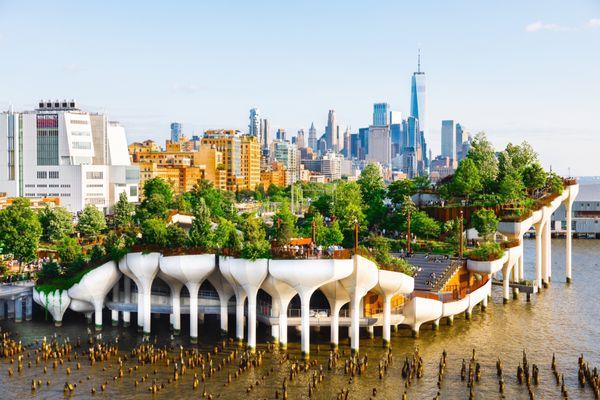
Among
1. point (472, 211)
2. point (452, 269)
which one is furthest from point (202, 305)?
point (472, 211)

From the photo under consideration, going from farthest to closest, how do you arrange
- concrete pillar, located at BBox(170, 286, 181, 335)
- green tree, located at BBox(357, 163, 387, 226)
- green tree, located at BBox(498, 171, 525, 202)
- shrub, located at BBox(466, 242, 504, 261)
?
green tree, located at BBox(357, 163, 387, 226)
green tree, located at BBox(498, 171, 525, 202)
shrub, located at BBox(466, 242, 504, 261)
concrete pillar, located at BBox(170, 286, 181, 335)

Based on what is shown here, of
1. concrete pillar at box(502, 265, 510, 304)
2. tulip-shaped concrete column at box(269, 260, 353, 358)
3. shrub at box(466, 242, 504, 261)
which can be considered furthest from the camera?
concrete pillar at box(502, 265, 510, 304)

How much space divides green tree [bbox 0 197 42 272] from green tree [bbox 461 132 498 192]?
62.9 meters

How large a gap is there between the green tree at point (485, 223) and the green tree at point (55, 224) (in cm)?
5863

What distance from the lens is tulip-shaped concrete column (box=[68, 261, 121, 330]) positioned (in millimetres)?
70250

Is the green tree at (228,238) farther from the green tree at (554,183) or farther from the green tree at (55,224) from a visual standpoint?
the green tree at (554,183)

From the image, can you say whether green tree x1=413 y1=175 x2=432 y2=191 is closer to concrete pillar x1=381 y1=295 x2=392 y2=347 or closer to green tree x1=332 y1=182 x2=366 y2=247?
green tree x1=332 y1=182 x2=366 y2=247

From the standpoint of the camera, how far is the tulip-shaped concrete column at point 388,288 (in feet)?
202

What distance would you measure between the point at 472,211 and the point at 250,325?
4541 cm

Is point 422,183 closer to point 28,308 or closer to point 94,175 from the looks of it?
point 94,175

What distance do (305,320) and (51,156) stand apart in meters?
105

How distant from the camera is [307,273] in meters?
57.4

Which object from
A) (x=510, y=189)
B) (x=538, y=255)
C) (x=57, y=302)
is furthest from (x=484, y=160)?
(x=57, y=302)

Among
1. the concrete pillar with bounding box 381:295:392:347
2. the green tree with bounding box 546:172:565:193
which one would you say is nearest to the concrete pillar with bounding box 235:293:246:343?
the concrete pillar with bounding box 381:295:392:347
